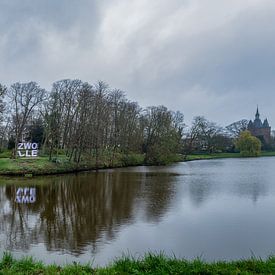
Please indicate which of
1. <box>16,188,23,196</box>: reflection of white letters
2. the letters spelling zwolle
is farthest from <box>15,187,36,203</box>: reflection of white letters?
the letters spelling zwolle

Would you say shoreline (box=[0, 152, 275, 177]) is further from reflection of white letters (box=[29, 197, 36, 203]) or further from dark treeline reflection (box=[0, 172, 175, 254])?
reflection of white letters (box=[29, 197, 36, 203])

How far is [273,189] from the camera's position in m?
18.5

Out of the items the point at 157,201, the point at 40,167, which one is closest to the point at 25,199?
the point at 157,201

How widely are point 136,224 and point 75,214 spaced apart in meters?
2.86

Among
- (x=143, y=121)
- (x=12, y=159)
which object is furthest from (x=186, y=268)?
(x=143, y=121)

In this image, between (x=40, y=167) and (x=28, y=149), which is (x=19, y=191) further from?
(x=28, y=149)

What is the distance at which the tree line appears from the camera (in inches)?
1357

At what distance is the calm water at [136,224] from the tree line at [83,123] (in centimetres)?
1780

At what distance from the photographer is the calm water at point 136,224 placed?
7.69 meters

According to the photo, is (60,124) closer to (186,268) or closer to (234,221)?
(234,221)

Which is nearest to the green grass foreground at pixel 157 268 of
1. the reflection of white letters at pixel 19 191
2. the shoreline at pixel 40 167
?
the reflection of white letters at pixel 19 191

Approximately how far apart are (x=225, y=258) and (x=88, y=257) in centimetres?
286

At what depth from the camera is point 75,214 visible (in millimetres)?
12117

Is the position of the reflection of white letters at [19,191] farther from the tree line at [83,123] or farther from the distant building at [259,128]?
the distant building at [259,128]
